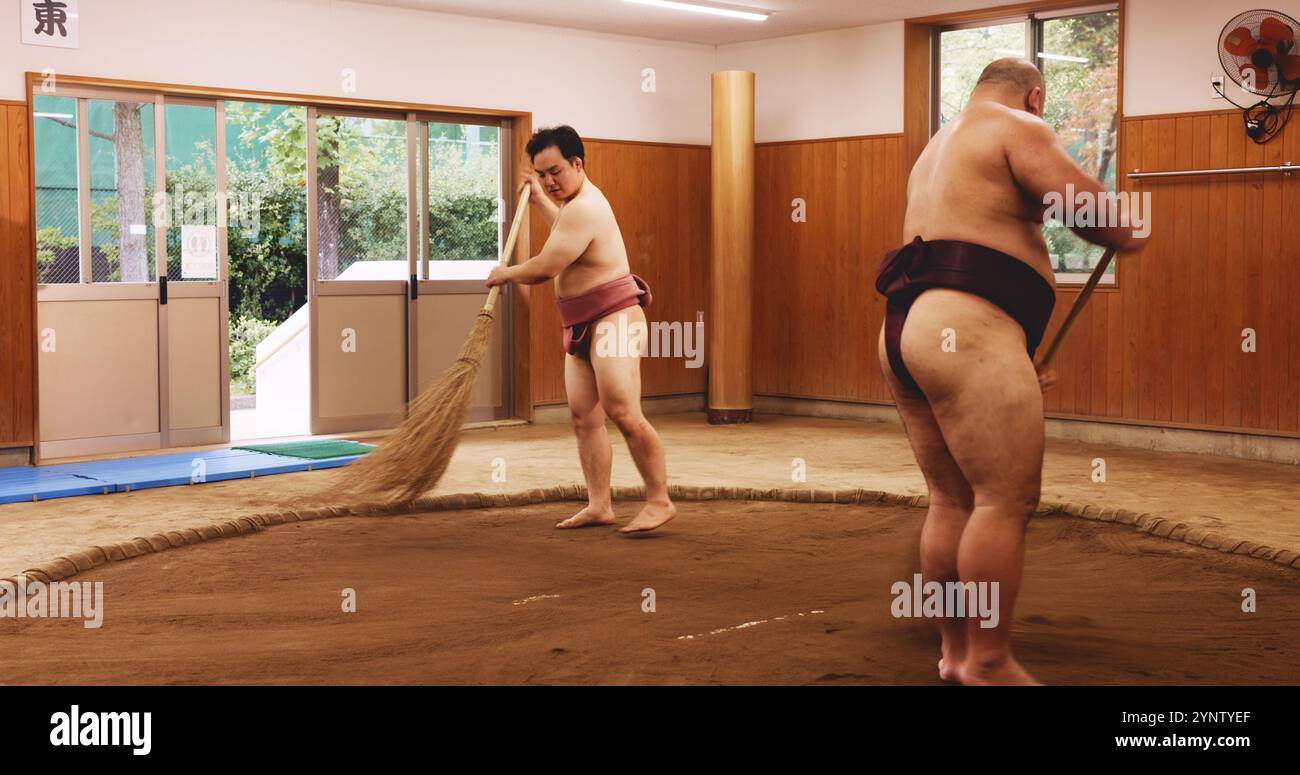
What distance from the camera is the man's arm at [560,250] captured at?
4438 millimetres

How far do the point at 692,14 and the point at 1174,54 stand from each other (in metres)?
2.72

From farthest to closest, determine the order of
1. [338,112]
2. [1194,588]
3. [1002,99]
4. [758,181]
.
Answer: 1. [758,181]
2. [338,112]
3. [1194,588]
4. [1002,99]

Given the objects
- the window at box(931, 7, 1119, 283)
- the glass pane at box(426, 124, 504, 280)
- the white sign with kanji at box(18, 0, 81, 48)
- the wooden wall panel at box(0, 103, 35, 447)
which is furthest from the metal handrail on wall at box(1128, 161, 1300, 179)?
the wooden wall panel at box(0, 103, 35, 447)

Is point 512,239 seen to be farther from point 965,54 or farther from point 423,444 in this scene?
point 965,54

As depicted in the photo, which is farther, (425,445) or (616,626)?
(425,445)

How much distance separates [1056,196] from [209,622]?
230cm

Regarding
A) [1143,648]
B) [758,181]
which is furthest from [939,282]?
[758,181]

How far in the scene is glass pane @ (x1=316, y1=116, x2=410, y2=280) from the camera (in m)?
7.25

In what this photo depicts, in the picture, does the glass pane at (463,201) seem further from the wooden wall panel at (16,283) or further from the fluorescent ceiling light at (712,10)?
the wooden wall panel at (16,283)

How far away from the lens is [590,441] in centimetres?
469

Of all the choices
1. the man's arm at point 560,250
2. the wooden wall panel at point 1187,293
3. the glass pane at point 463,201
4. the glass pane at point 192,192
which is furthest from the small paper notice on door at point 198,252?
the wooden wall panel at point 1187,293

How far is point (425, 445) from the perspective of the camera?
14.9ft

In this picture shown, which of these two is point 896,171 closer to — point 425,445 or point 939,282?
point 425,445

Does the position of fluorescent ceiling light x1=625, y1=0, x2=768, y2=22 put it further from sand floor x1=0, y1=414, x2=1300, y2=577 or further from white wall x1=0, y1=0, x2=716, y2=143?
sand floor x1=0, y1=414, x2=1300, y2=577
